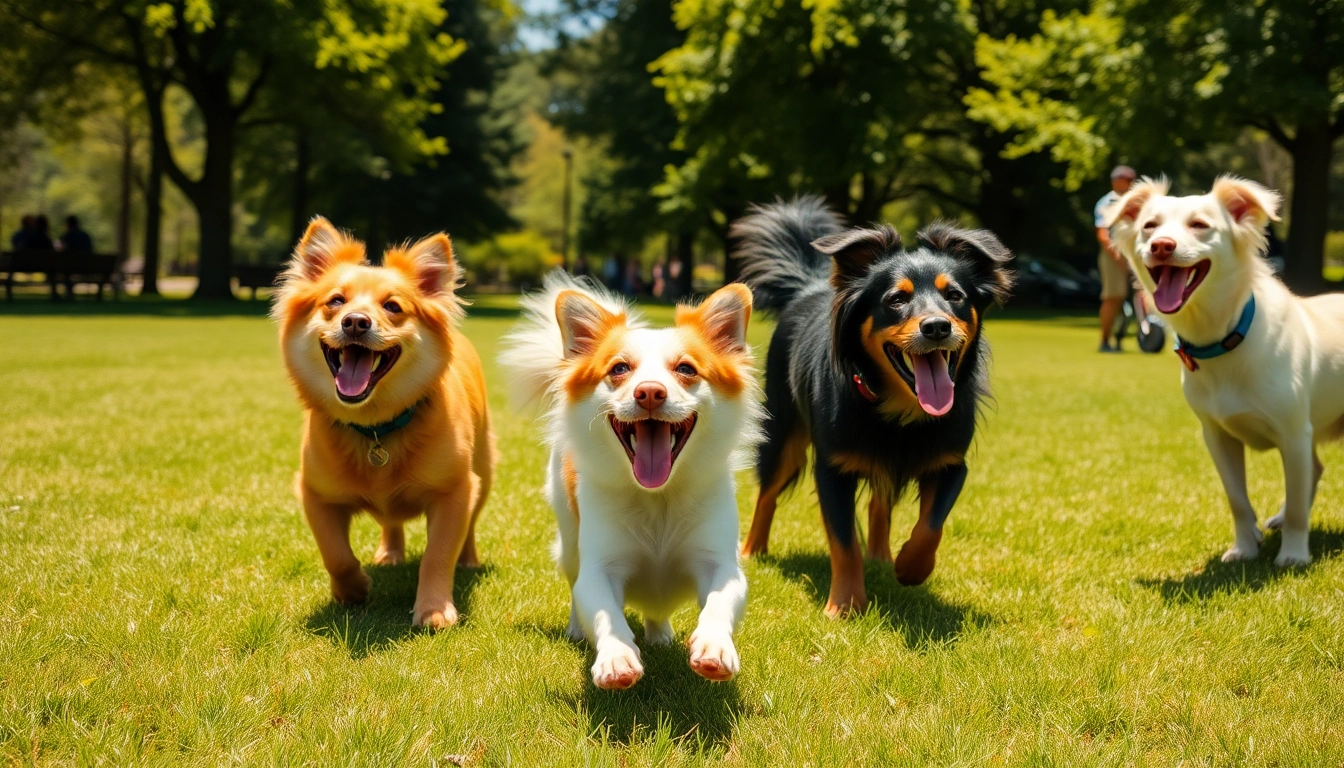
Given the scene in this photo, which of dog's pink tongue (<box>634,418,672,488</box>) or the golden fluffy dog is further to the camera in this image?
the golden fluffy dog

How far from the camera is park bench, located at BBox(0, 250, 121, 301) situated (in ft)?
90.1

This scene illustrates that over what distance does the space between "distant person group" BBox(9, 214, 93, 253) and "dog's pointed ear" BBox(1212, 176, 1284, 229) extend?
2978 cm

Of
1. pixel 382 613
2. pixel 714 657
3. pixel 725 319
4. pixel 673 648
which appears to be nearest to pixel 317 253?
pixel 382 613

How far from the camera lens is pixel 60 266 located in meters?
28.0

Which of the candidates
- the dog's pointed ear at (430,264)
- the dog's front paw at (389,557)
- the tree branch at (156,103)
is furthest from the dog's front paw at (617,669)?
the tree branch at (156,103)

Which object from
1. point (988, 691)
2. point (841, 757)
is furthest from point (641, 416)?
point (988, 691)

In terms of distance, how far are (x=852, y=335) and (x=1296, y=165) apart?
25552 millimetres

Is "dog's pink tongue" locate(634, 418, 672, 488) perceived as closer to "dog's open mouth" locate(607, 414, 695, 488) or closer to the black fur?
"dog's open mouth" locate(607, 414, 695, 488)

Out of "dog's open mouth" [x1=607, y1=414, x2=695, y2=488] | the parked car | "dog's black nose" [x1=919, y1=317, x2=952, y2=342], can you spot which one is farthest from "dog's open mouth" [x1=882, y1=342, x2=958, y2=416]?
the parked car

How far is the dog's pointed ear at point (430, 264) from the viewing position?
4.63 m

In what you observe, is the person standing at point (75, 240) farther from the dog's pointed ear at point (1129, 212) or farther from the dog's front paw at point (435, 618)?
the dog's pointed ear at point (1129, 212)

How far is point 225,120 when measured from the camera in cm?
2998

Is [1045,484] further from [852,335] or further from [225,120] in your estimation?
[225,120]

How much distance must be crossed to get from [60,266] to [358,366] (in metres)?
28.5
